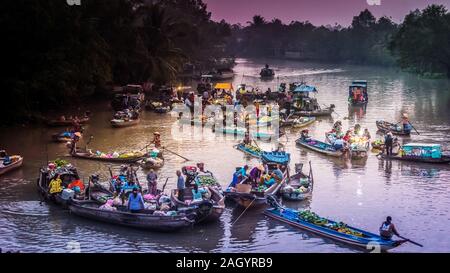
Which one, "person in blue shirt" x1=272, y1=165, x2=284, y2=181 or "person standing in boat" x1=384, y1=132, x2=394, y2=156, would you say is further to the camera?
"person standing in boat" x1=384, y1=132, x2=394, y2=156

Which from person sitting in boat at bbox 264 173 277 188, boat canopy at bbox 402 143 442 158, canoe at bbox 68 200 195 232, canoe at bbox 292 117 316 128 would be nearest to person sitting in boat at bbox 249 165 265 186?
person sitting in boat at bbox 264 173 277 188

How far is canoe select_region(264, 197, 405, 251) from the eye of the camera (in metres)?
13.2

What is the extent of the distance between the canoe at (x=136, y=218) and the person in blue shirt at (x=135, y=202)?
0.11 metres

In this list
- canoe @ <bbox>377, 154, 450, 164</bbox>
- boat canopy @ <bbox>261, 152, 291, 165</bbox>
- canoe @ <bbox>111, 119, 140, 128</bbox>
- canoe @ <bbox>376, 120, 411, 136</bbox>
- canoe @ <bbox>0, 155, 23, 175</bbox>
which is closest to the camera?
canoe @ <bbox>0, 155, 23, 175</bbox>

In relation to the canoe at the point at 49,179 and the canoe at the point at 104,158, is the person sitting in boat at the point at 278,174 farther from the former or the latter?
the canoe at the point at 104,158

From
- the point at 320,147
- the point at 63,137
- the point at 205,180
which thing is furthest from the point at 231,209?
the point at 63,137

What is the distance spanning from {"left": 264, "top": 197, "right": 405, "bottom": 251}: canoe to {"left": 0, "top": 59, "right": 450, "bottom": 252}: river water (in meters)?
0.17

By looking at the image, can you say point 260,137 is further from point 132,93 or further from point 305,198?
point 132,93

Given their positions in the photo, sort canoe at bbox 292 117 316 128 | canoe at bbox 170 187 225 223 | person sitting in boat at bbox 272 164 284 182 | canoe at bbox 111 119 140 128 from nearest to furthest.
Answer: canoe at bbox 170 187 225 223 → person sitting in boat at bbox 272 164 284 182 → canoe at bbox 111 119 140 128 → canoe at bbox 292 117 316 128

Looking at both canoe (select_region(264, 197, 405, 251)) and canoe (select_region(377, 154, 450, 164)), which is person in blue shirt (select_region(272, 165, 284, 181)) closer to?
canoe (select_region(264, 197, 405, 251))

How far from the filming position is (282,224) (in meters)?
15.3

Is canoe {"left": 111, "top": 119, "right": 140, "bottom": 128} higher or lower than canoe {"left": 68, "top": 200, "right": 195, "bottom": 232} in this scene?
higher
